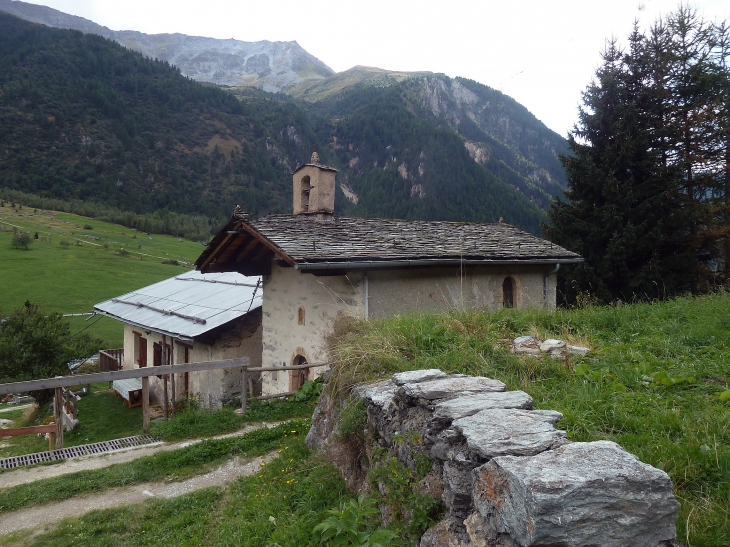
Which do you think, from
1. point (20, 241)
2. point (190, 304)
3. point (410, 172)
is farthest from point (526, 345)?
point (410, 172)

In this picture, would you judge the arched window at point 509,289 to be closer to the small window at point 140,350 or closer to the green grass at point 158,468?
the green grass at point 158,468

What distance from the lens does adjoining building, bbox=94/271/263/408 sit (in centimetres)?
1327

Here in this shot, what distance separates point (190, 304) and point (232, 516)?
12564 millimetres

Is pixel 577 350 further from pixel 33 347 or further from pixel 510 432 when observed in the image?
pixel 33 347

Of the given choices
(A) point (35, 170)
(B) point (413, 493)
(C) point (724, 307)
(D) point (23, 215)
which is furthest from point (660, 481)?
(A) point (35, 170)

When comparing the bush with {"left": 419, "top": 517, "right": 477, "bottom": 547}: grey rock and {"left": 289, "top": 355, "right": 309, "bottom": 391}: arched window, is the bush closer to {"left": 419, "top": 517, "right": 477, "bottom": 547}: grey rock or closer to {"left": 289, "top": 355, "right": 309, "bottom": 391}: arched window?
{"left": 289, "top": 355, "right": 309, "bottom": 391}: arched window

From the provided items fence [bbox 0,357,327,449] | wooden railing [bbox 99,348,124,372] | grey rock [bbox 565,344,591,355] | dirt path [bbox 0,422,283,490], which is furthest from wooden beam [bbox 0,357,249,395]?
wooden railing [bbox 99,348,124,372]

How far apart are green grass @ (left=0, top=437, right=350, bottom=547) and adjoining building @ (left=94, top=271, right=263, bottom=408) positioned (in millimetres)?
7820

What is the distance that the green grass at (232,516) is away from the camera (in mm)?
4277

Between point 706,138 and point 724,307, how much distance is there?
1334 centimetres

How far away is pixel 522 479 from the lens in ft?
7.25

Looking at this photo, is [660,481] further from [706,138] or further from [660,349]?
[706,138]

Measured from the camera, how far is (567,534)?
6.84ft

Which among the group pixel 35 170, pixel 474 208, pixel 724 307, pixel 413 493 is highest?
pixel 35 170
